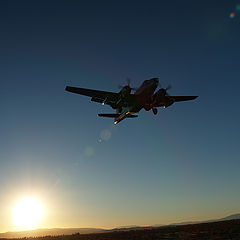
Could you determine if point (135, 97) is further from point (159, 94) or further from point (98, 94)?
point (98, 94)

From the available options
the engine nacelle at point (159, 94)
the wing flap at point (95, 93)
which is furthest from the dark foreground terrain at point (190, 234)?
the wing flap at point (95, 93)

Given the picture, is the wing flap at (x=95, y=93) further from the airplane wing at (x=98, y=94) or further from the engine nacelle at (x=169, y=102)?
the engine nacelle at (x=169, y=102)

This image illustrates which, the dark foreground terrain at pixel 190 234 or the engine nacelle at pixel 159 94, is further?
the engine nacelle at pixel 159 94

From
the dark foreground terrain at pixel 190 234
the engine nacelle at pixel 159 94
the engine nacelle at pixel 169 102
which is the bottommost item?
the dark foreground terrain at pixel 190 234

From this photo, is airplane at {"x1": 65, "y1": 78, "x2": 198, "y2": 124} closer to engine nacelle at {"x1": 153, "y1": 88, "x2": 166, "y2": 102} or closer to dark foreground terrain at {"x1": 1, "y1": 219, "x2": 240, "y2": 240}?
engine nacelle at {"x1": 153, "y1": 88, "x2": 166, "y2": 102}

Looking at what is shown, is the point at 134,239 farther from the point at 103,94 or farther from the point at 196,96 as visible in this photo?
the point at 196,96

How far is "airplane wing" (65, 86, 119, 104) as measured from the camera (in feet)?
112

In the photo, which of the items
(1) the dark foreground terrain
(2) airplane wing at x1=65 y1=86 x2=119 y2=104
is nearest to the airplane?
(2) airplane wing at x1=65 y1=86 x2=119 y2=104

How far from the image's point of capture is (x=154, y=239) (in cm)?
2375

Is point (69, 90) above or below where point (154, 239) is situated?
above

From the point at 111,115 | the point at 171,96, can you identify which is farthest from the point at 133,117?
the point at 171,96

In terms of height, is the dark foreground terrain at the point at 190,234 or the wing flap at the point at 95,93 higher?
the wing flap at the point at 95,93

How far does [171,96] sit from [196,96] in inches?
220

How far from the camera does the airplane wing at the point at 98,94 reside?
34.1 metres
